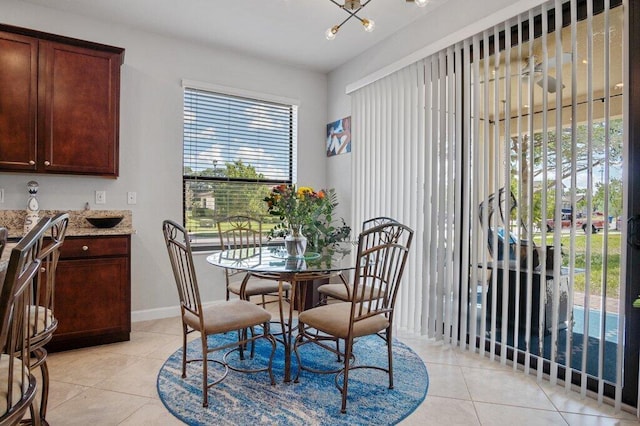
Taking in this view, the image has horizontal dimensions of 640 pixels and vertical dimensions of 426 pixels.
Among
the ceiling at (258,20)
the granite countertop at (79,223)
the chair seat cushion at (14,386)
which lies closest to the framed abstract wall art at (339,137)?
the ceiling at (258,20)

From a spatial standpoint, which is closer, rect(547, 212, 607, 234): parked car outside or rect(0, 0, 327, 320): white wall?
rect(547, 212, 607, 234): parked car outside

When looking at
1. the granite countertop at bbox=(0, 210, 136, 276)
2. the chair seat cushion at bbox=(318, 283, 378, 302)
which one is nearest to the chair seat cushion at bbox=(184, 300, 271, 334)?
the chair seat cushion at bbox=(318, 283, 378, 302)

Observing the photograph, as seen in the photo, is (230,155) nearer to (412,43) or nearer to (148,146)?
(148,146)

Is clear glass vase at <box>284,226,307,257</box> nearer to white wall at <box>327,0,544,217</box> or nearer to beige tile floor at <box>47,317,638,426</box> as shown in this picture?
beige tile floor at <box>47,317,638,426</box>

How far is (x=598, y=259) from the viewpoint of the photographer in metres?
2.09

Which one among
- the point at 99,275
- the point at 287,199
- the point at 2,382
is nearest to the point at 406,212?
the point at 287,199

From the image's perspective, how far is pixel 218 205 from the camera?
4016 millimetres

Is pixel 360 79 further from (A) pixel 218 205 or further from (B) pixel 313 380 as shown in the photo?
(B) pixel 313 380

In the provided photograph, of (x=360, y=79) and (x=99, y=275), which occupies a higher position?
(x=360, y=79)

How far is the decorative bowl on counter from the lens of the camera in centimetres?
316

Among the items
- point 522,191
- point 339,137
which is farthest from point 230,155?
point 522,191

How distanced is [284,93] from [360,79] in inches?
37.8

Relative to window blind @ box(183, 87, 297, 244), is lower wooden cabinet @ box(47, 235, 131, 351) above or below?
below

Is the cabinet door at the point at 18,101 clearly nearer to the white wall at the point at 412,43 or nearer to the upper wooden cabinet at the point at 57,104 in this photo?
the upper wooden cabinet at the point at 57,104
